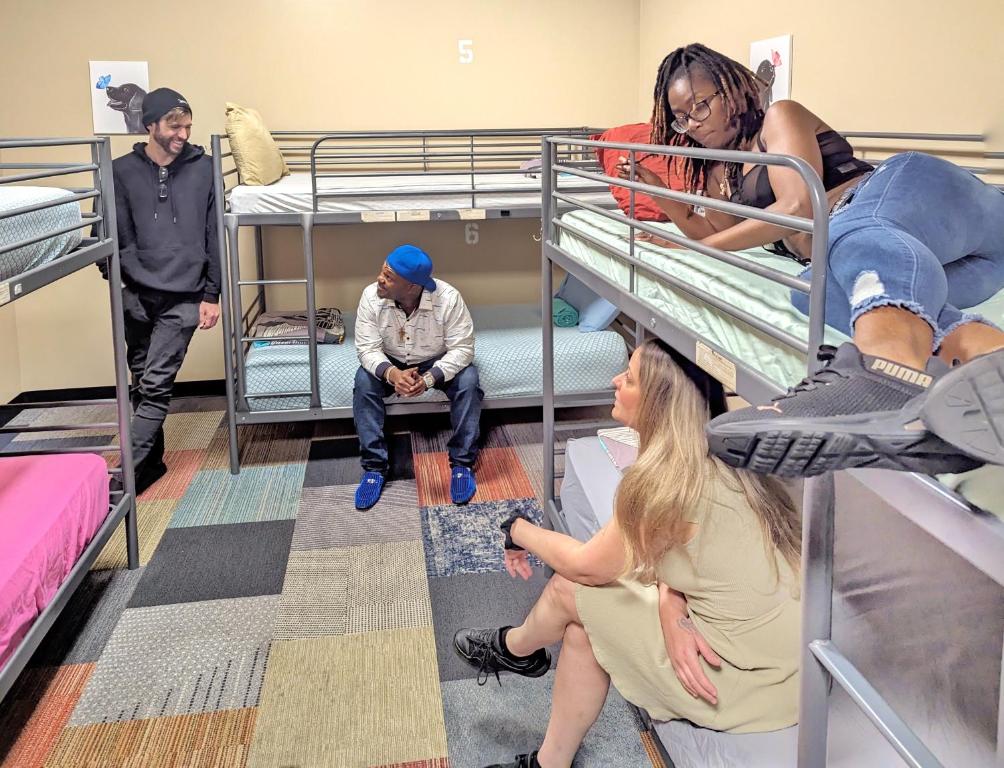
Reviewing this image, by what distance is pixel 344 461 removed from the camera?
3826mm

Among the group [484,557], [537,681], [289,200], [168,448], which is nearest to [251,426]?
[168,448]

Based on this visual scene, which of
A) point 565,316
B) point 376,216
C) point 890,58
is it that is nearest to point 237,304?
point 376,216

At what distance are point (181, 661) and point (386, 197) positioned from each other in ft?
6.71

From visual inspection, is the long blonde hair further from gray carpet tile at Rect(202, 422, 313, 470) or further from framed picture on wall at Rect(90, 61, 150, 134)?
framed picture on wall at Rect(90, 61, 150, 134)

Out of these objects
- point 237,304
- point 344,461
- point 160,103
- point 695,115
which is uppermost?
point 160,103

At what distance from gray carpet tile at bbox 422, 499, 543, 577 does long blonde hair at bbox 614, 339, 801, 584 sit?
3.59 ft

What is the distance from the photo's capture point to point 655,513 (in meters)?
1.62

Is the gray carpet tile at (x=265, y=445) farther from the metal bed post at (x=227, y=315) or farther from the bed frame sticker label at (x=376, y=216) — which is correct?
the bed frame sticker label at (x=376, y=216)

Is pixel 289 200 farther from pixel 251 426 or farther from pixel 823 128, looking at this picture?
pixel 823 128

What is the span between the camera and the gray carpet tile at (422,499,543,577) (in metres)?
2.91

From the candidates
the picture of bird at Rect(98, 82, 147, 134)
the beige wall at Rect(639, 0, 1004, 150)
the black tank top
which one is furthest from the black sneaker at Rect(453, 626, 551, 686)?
the picture of bird at Rect(98, 82, 147, 134)

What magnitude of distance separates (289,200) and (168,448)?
120cm

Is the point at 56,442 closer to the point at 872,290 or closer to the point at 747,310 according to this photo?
the point at 747,310

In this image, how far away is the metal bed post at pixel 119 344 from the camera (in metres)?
2.73
